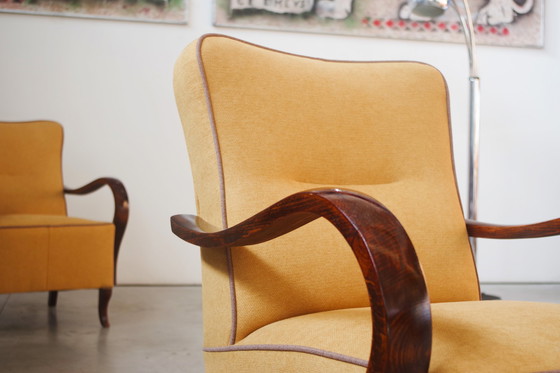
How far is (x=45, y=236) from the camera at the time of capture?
2.23 m

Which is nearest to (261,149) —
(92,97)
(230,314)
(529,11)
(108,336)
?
(230,314)

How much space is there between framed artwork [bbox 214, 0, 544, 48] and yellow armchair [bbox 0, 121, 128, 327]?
52.1 inches

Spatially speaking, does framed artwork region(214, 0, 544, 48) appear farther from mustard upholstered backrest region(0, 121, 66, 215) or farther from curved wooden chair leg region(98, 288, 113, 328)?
curved wooden chair leg region(98, 288, 113, 328)

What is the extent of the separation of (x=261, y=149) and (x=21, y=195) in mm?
2027

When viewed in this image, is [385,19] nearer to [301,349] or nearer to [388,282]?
[301,349]

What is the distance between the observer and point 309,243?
3.54 feet

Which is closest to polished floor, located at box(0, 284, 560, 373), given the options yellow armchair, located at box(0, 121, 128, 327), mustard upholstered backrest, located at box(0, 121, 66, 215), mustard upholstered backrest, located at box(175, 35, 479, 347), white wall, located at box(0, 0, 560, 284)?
yellow armchair, located at box(0, 121, 128, 327)

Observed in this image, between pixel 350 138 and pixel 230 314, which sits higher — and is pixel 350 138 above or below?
above

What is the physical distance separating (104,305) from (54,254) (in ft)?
0.99

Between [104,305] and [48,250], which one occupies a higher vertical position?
[48,250]

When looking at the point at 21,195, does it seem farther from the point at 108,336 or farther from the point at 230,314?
the point at 230,314

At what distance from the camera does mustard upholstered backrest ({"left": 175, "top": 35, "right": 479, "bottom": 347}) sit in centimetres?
104

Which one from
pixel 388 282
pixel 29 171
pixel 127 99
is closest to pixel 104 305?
pixel 29 171

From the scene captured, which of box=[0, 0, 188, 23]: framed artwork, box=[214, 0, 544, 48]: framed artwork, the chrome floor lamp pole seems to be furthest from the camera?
box=[214, 0, 544, 48]: framed artwork
